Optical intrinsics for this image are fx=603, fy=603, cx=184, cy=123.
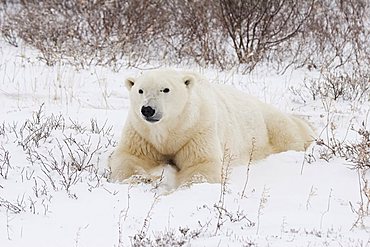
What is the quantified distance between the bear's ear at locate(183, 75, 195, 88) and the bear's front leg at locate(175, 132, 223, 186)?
1.19ft

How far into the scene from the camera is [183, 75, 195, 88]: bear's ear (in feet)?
14.1

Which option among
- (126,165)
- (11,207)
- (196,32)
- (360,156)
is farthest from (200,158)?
(196,32)

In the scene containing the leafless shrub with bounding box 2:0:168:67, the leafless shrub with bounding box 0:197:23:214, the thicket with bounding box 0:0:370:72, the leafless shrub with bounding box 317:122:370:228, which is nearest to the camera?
the leafless shrub with bounding box 0:197:23:214

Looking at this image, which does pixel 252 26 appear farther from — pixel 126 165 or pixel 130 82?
pixel 126 165

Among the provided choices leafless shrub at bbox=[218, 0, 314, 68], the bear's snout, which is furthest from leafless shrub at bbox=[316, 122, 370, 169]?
leafless shrub at bbox=[218, 0, 314, 68]

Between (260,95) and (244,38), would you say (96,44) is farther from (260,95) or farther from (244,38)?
(260,95)

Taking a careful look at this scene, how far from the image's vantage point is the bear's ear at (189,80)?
4.29 meters

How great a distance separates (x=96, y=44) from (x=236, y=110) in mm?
4621

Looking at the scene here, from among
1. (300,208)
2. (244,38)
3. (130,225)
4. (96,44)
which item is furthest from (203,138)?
(244,38)

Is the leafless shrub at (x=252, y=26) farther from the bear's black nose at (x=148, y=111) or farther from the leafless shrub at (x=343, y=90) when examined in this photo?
the bear's black nose at (x=148, y=111)

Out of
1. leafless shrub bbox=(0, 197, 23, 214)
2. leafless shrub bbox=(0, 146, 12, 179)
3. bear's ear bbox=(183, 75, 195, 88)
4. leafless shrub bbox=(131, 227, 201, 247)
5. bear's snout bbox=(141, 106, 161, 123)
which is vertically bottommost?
leafless shrub bbox=(0, 146, 12, 179)

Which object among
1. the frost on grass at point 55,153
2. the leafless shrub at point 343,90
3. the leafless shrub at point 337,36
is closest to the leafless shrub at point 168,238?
the frost on grass at point 55,153

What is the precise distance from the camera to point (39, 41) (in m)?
9.12

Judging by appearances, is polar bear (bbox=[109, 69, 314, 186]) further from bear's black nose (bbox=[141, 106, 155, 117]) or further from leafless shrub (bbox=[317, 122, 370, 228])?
leafless shrub (bbox=[317, 122, 370, 228])
